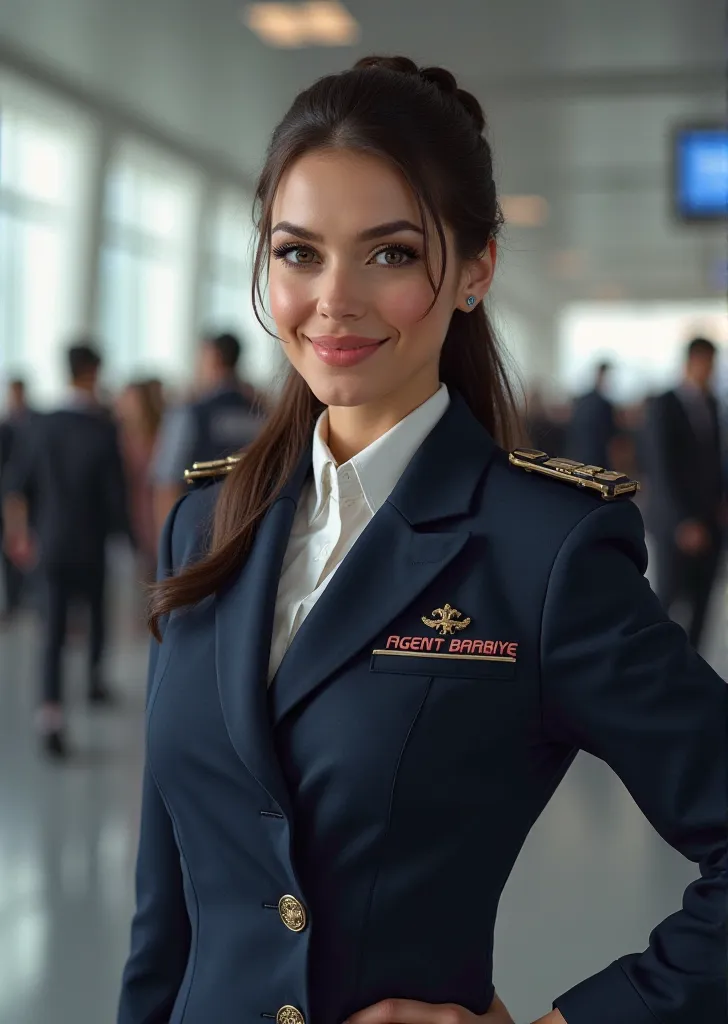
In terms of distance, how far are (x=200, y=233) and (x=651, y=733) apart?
15284 millimetres

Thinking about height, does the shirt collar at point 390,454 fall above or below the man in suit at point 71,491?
above

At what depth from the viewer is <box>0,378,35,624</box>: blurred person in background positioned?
852cm

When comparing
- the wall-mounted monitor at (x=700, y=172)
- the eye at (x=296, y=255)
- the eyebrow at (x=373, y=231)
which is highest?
the wall-mounted monitor at (x=700, y=172)

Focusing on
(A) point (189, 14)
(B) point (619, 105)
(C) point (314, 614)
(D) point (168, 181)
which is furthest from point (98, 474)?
(D) point (168, 181)

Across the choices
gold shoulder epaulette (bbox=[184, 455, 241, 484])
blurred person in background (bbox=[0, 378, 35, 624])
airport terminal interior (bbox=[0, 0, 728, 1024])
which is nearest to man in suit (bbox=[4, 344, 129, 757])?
airport terminal interior (bbox=[0, 0, 728, 1024])

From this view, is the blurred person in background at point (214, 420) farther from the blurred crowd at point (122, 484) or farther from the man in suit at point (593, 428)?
the man in suit at point (593, 428)

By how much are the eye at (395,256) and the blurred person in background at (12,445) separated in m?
7.51

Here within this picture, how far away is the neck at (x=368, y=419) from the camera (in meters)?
1.34

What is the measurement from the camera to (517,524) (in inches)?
47.9

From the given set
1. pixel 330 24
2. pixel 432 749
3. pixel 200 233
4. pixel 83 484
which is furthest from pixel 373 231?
pixel 200 233

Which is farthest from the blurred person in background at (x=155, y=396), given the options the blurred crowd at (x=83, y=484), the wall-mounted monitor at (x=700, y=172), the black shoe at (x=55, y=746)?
the wall-mounted monitor at (x=700, y=172)

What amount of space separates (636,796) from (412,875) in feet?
0.75

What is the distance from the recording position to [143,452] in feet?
26.5

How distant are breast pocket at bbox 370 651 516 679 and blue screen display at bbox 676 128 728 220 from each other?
7668 mm
